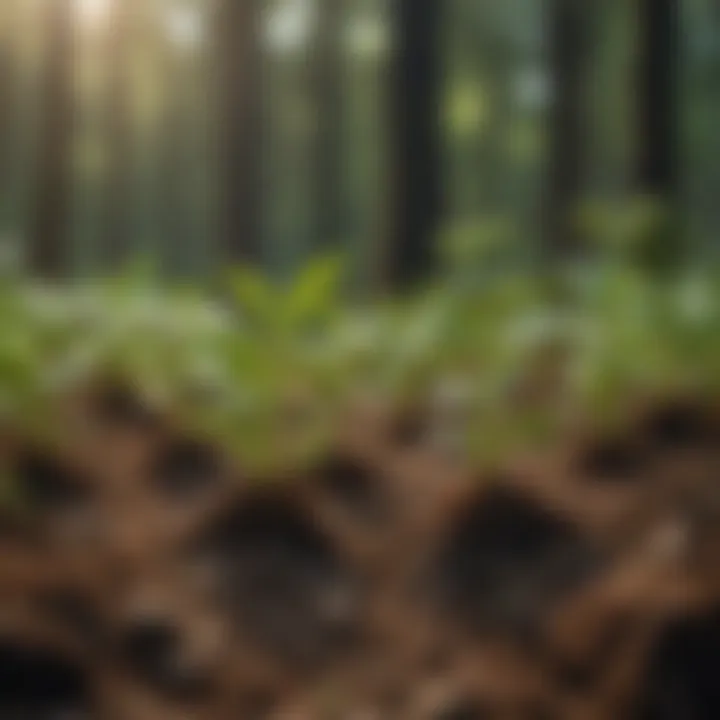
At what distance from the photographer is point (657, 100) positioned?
3.85 feet

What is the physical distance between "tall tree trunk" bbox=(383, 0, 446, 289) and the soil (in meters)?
0.25

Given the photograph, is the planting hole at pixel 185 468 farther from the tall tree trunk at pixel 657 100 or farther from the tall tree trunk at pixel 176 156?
the tall tree trunk at pixel 657 100

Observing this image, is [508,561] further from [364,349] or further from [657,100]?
[657,100]

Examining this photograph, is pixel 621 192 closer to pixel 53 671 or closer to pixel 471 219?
pixel 471 219

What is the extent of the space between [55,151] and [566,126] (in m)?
0.54

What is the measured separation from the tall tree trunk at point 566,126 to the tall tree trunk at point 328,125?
20 centimetres

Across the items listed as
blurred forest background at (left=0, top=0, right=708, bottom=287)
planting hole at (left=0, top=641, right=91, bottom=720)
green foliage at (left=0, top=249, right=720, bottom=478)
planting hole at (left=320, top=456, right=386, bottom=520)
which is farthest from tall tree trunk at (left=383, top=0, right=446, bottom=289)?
planting hole at (left=0, top=641, right=91, bottom=720)

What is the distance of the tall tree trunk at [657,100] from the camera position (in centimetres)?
106

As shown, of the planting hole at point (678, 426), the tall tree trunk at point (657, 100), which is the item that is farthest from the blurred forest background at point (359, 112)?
the planting hole at point (678, 426)

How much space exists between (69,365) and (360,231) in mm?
312

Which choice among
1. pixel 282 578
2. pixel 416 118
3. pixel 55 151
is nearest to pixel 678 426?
pixel 282 578

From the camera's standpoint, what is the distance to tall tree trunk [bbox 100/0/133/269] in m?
1.11

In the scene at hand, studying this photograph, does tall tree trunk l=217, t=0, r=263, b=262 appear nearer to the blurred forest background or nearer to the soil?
the blurred forest background

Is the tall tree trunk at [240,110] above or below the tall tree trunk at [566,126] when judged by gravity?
above
